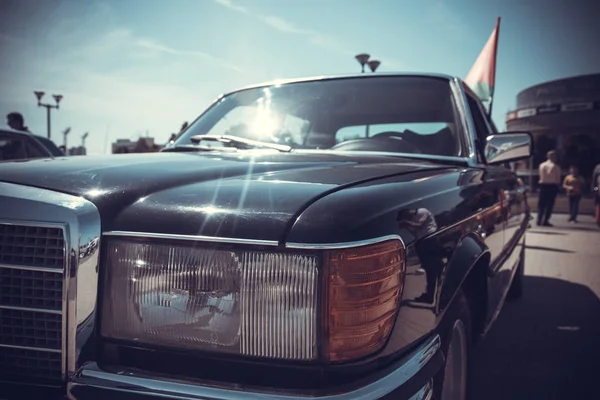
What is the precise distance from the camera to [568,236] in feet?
32.6

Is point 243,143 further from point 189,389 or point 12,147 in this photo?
point 12,147

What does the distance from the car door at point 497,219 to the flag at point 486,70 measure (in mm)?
5365

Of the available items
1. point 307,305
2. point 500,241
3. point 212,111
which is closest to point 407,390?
point 307,305

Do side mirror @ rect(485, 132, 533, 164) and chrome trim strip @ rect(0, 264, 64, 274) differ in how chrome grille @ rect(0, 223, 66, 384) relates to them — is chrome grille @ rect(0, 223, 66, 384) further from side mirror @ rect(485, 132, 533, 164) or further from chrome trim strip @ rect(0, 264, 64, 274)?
side mirror @ rect(485, 132, 533, 164)

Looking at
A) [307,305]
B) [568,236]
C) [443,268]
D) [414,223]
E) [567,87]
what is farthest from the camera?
[567,87]

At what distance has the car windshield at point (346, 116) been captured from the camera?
99.3 inches

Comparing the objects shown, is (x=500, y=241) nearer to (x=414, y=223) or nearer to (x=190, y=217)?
(x=414, y=223)

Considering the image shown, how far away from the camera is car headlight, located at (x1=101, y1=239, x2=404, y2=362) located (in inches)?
41.6

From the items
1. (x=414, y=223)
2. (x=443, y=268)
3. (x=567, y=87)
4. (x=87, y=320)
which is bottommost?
(x=87, y=320)

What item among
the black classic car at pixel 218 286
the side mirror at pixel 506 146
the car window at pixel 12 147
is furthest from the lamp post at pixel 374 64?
the black classic car at pixel 218 286

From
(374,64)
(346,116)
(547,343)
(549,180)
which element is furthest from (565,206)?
(346,116)

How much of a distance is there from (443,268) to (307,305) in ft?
1.76

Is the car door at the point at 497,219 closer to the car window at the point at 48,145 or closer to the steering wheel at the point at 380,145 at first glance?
the steering wheel at the point at 380,145

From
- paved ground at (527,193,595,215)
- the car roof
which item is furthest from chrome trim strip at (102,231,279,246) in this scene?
paved ground at (527,193,595,215)
